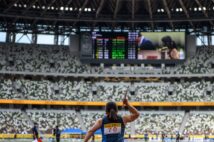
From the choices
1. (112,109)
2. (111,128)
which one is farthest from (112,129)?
(112,109)

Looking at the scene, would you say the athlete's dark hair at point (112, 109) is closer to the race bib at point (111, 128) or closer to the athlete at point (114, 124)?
the athlete at point (114, 124)

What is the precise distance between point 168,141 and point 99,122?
131ft

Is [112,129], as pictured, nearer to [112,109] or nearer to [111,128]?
[111,128]

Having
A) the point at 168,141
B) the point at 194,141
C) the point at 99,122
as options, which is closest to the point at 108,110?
the point at 99,122

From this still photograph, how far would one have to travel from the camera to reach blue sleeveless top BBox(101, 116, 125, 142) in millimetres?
6781

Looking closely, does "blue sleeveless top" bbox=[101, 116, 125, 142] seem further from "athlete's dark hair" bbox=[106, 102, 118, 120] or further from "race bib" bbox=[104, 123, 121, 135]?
"athlete's dark hair" bbox=[106, 102, 118, 120]

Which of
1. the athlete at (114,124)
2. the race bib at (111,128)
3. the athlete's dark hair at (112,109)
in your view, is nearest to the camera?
the athlete's dark hair at (112,109)

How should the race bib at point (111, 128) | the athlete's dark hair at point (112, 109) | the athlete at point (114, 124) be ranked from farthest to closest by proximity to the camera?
the race bib at point (111, 128), the athlete at point (114, 124), the athlete's dark hair at point (112, 109)

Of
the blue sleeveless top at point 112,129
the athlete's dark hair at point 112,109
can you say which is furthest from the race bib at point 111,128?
the athlete's dark hair at point 112,109

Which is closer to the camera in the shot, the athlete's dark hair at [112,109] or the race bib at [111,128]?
the athlete's dark hair at [112,109]

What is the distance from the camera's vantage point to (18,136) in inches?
1960

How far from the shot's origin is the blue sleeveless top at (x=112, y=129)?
678 cm

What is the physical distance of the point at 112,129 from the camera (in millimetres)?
6801

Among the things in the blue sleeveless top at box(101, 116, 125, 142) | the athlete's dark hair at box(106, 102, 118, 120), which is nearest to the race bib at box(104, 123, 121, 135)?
the blue sleeveless top at box(101, 116, 125, 142)
